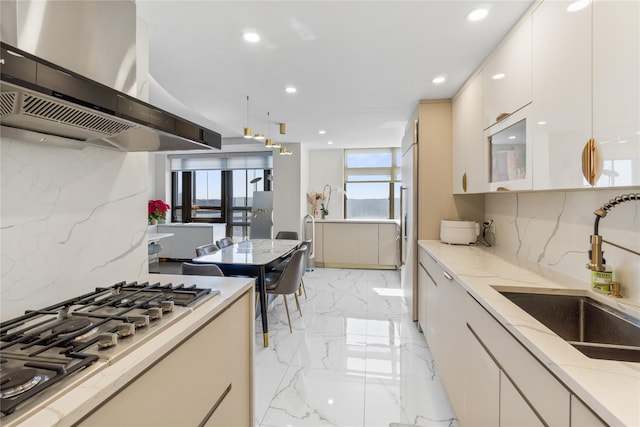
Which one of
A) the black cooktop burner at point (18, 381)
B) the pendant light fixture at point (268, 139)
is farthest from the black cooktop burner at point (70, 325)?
the pendant light fixture at point (268, 139)

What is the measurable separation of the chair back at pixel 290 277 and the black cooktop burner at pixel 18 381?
2245mm

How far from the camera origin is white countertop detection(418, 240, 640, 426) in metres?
0.63

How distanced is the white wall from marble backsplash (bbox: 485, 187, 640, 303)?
3812 millimetres

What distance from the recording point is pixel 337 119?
388 centimetres

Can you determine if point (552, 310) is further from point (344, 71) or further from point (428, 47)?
point (344, 71)

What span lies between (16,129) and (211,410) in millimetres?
1223

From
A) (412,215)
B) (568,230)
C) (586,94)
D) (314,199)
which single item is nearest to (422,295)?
(412,215)

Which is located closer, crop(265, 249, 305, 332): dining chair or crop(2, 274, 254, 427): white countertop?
crop(2, 274, 254, 427): white countertop

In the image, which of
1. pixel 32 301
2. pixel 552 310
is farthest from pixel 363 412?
pixel 32 301

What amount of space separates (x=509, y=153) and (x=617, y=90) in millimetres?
849

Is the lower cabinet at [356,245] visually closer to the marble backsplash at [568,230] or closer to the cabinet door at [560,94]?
the marble backsplash at [568,230]

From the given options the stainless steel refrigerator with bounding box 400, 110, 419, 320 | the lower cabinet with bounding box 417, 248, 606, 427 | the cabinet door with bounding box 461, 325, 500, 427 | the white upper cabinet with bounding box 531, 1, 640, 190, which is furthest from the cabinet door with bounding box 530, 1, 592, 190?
the stainless steel refrigerator with bounding box 400, 110, 419, 320

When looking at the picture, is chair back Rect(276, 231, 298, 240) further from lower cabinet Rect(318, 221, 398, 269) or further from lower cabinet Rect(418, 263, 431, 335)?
lower cabinet Rect(418, 263, 431, 335)

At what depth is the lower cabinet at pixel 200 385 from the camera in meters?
0.76
